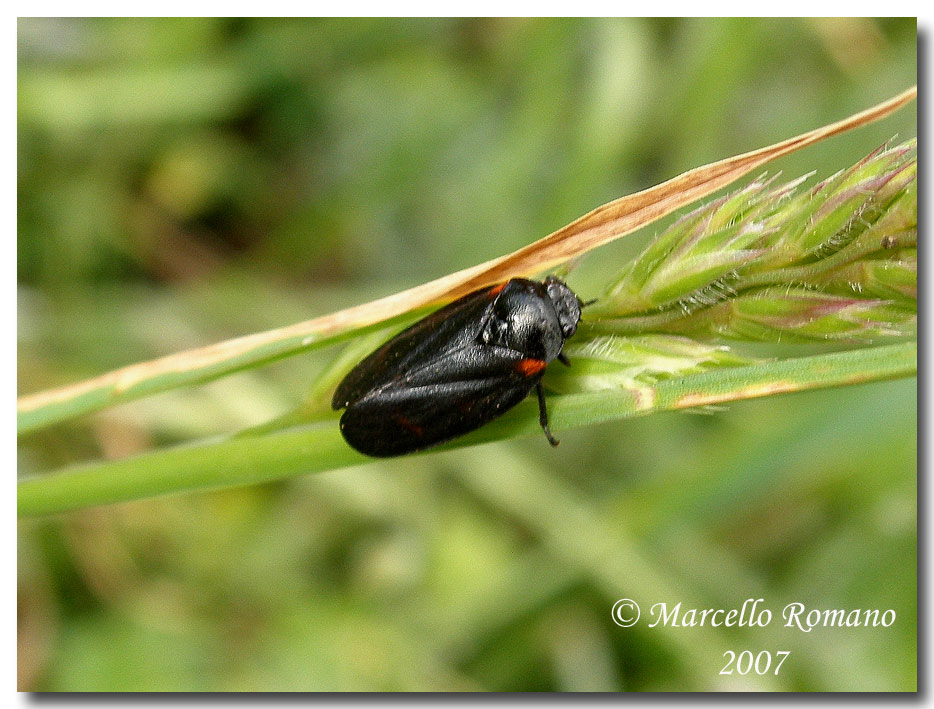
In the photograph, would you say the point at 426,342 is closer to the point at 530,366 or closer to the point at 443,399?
the point at 443,399

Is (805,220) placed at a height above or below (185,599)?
above

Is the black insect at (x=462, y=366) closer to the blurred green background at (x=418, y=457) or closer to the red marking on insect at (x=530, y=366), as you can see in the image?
the red marking on insect at (x=530, y=366)

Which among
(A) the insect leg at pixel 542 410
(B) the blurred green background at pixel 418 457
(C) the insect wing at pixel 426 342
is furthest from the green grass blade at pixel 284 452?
(B) the blurred green background at pixel 418 457

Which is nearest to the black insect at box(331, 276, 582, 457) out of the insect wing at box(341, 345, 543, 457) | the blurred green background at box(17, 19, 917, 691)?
the insect wing at box(341, 345, 543, 457)

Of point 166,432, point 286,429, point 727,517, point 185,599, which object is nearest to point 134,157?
point 166,432

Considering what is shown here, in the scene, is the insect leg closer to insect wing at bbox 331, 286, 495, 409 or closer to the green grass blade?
the green grass blade

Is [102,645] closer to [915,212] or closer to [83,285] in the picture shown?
[83,285]

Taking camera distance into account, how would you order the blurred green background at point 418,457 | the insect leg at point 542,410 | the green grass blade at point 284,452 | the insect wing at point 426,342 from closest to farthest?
the green grass blade at point 284,452, the insect leg at point 542,410, the insect wing at point 426,342, the blurred green background at point 418,457

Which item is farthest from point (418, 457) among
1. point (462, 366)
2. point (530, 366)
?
point (530, 366)
